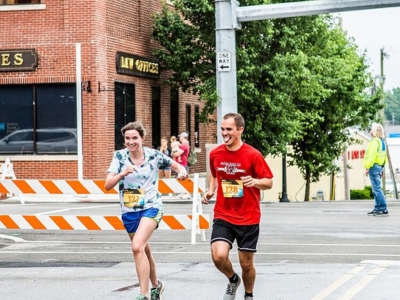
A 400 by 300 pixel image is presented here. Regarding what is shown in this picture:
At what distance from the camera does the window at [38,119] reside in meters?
31.0

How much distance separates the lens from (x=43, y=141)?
102 feet

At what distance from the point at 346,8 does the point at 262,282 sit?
1307 cm

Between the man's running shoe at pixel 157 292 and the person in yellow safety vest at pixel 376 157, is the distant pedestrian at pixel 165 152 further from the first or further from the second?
the man's running shoe at pixel 157 292

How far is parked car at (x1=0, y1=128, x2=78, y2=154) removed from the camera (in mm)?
30906

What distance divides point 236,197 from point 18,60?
2272 centimetres

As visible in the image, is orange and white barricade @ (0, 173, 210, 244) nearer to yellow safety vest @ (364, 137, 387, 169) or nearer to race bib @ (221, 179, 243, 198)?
yellow safety vest @ (364, 137, 387, 169)

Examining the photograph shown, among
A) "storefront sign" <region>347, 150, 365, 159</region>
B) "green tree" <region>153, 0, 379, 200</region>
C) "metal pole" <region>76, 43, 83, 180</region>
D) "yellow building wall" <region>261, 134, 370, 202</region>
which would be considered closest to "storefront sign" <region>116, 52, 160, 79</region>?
"green tree" <region>153, 0, 379, 200</region>

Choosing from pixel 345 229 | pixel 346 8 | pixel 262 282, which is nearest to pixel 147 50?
pixel 346 8

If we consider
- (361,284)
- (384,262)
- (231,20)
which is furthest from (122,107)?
(361,284)

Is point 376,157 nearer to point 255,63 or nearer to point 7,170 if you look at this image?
point 7,170

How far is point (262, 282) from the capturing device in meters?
11.4

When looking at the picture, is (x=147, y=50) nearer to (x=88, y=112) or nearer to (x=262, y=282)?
(x=88, y=112)

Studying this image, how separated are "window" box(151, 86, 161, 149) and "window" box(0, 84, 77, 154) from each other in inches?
178

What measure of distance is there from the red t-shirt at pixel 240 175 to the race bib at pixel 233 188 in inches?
1.3
